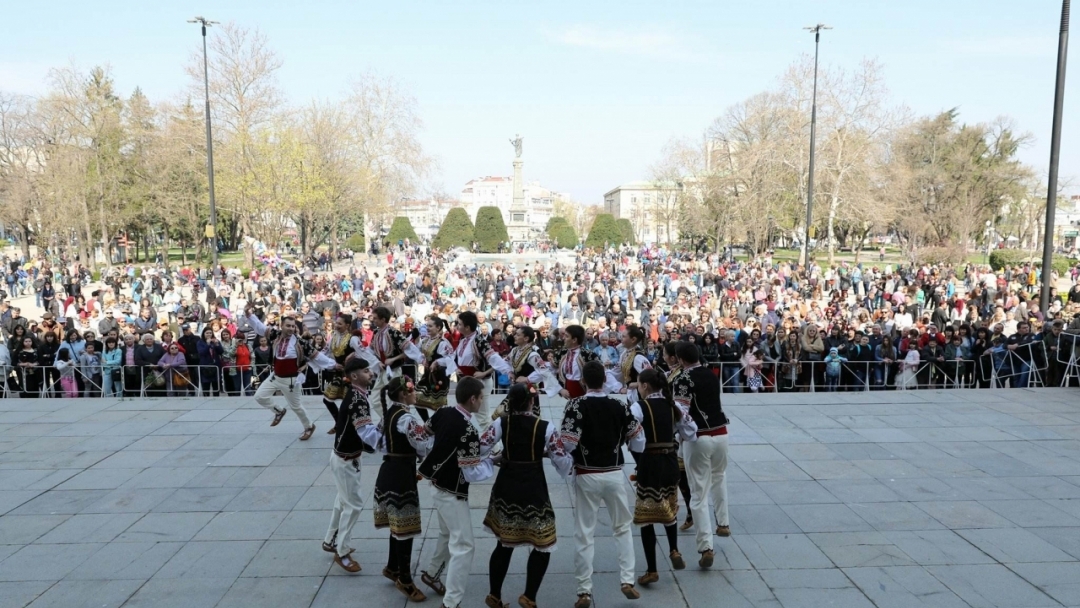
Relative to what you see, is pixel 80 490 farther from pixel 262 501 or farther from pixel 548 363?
pixel 548 363

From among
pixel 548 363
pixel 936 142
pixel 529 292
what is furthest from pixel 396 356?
pixel 936 142

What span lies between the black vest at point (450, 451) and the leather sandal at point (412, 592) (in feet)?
2.96

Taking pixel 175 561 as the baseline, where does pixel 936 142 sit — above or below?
above

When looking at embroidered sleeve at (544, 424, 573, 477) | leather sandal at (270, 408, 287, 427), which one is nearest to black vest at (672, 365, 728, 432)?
embroidered sleeve at (544, 424, 573, 477)

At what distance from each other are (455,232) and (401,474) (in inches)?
2377

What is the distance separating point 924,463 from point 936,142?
152 feet

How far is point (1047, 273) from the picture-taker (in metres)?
14.3

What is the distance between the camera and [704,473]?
6.26m

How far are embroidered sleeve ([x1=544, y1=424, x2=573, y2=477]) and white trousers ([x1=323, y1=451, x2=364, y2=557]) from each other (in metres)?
1.60

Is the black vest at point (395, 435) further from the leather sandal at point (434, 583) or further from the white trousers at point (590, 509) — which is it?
the white trousers at point (590, 509)

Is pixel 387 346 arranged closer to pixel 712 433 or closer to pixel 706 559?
pixel 712 433

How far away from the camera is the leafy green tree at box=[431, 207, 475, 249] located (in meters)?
64.4

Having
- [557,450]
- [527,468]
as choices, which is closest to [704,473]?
[557,450]

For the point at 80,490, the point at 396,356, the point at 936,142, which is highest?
the point at 936,142
